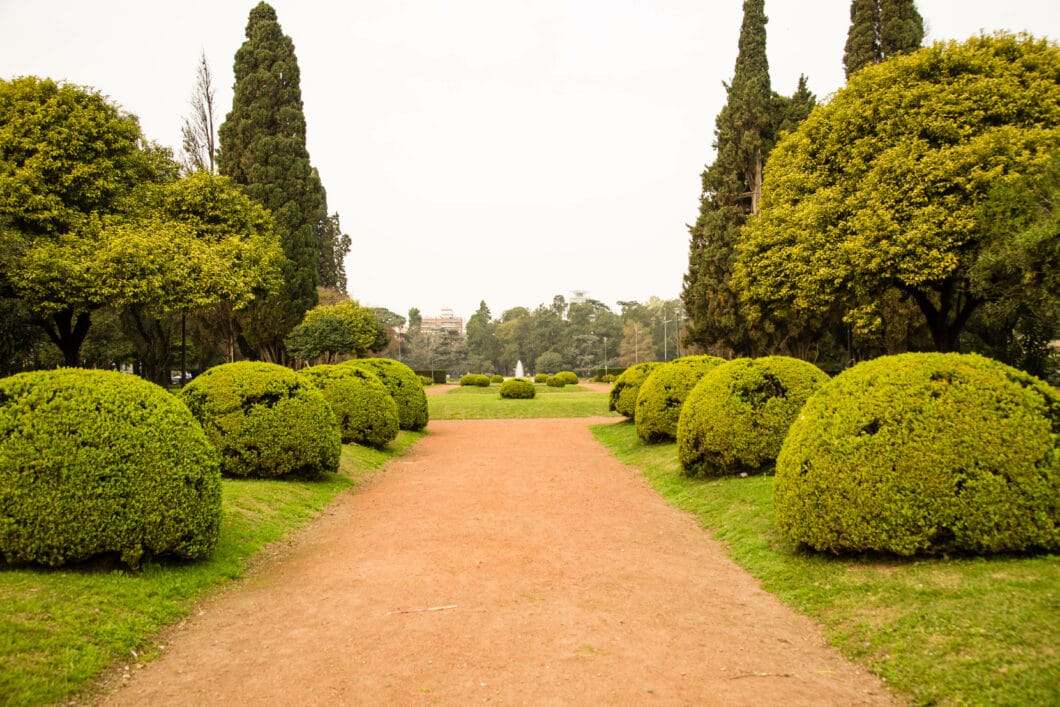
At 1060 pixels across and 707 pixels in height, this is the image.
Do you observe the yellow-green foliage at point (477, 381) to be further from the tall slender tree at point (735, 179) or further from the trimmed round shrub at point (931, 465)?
the trimmed round shrub at point (931, 465)

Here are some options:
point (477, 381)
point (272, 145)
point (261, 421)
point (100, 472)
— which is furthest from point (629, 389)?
point (477, 381)

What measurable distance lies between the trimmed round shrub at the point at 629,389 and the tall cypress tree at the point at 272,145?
18451 millimetres

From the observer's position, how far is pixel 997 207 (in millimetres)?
14375

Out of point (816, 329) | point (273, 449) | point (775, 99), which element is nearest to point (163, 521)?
point (273, 449)

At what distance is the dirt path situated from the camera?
3682 mm

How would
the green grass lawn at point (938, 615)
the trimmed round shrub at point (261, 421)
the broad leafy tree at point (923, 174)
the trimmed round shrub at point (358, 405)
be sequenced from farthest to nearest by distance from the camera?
1. the broad leafy tree at point (923, 174)
2. the trimmed round shrub at point (358, 405)
3. the trimmed round shrub at point (261, 421)
4. the green grass lawn at point (938, 615)

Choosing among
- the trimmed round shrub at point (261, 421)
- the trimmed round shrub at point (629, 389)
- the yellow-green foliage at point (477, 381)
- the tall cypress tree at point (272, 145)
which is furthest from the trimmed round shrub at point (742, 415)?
the yellow-green foliage at point (477, 381)

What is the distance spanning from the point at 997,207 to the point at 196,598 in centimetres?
1663

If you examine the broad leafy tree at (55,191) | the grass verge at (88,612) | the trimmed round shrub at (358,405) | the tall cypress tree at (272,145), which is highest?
the tall cypress tree at (272,145)

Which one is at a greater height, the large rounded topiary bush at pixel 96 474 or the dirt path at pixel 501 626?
the large rounded topiary bush at pixel 96 474

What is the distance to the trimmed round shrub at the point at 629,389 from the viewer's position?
17.9m

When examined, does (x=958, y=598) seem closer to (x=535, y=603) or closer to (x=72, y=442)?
(x=535, y=603)

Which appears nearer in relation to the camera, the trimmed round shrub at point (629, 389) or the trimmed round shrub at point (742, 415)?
the trimmed round shrub at point (742, 415)

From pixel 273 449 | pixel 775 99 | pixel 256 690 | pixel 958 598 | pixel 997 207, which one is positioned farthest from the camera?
pixel 775 99
